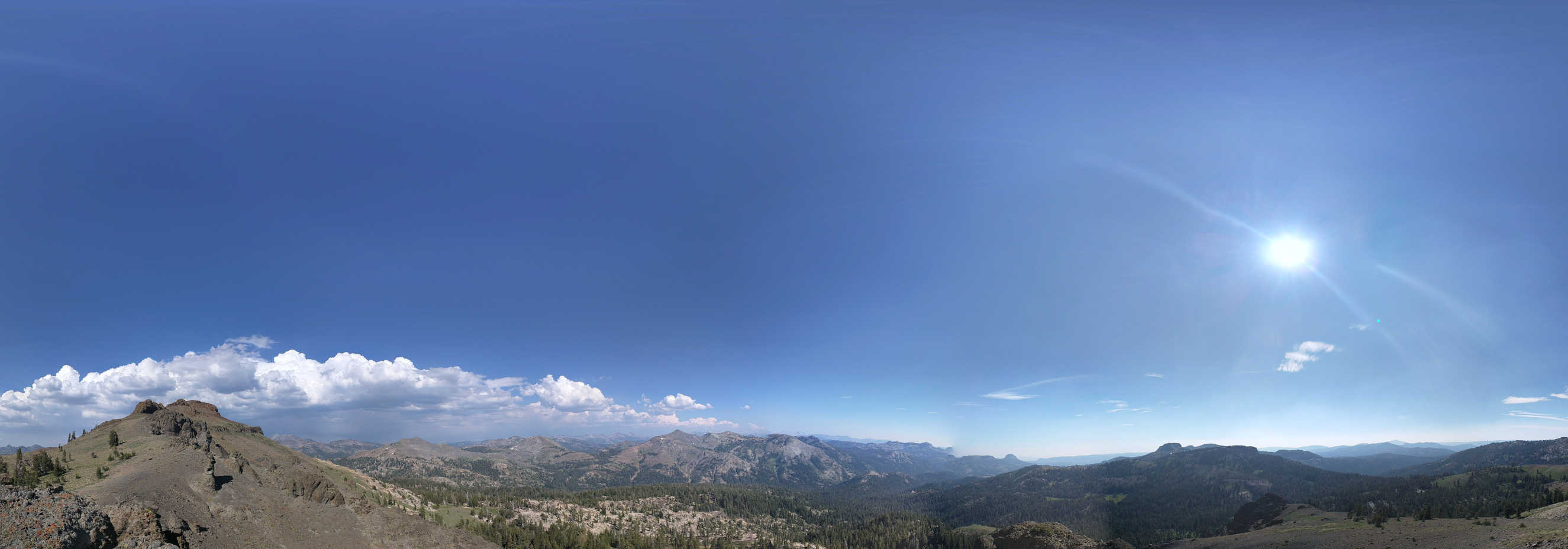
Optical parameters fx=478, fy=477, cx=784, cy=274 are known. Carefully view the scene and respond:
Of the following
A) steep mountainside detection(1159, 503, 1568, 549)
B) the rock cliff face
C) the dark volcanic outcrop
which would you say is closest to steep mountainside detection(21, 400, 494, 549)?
the dark volcanic outcrop

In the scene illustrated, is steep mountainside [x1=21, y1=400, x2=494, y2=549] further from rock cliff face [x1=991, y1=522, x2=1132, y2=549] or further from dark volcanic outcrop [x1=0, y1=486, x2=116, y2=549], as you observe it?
rock cliff face [x1=991, y1=522, x2=1132, y2=549]

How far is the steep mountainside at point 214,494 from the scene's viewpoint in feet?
165

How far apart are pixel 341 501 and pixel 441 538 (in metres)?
16.3

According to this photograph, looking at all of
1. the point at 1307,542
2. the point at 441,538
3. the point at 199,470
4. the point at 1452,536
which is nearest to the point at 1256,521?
the point at 1307,542

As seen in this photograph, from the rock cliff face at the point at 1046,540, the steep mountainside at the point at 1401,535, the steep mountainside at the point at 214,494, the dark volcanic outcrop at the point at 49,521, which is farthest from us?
the rock cliff face at the point at 1046,540

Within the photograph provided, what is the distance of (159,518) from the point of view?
160ft

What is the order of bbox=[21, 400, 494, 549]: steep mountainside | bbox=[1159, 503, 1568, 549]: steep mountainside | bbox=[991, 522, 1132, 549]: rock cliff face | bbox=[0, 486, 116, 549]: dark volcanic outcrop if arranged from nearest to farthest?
1. bbox=[0, 486, 116, 549]: dark volcanic outcrop
2. bbox=[21, 400, 494, 549]: steep mountainside
3. bbox=[1159, 503, 1568, 549]: steep mountainside
4. bbox=[991, 522, 1132, 549]: rock cliff face

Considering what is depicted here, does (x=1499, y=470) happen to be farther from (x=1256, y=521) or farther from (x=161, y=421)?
(x=161, y=421)

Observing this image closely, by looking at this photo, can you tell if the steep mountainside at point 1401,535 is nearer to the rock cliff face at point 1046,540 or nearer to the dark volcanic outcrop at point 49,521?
the rock cliff face at point 1046,540

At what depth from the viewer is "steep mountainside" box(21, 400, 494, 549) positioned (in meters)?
50.4

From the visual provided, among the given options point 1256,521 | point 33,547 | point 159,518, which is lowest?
point 1256,521

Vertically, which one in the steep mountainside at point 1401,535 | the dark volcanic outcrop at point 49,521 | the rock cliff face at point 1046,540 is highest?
the dark volcanic outcrop at point 49,521

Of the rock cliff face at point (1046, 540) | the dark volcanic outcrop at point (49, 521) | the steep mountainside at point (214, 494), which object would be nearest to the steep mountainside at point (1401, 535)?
the rock cliff face at point (1046, 540)

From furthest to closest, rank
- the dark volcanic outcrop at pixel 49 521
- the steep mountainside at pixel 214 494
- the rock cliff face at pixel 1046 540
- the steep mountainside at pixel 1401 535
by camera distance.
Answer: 1. the rock cliff face at pixel 1046 540
2. the steep mountainside at pixel 1401 535
3. the steep mountainside at pixel 214 494
4. the dark volcanic outcrop at pixel 49 521
